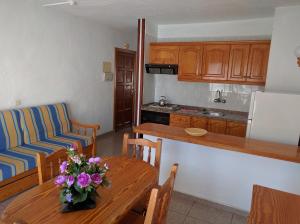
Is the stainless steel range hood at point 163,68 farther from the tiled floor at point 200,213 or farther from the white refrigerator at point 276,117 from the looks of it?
the tiled floor at point 200,213

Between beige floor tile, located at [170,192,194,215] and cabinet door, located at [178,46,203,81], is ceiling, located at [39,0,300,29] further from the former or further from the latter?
beige floor tile, located at [170,192,194,215]

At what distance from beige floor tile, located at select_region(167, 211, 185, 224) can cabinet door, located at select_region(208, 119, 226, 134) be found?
181cm

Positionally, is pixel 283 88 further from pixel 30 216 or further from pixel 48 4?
pixel 48 4

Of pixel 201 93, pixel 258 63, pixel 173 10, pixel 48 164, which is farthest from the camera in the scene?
pixel 201 93

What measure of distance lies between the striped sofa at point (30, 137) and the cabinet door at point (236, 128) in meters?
2.15

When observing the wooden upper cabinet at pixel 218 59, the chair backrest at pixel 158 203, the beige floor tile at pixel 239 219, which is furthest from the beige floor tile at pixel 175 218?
the wooden upper cabinet at pixel 218 59

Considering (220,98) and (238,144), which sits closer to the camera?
(238,144)

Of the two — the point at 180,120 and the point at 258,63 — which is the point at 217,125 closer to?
the point at 180,120

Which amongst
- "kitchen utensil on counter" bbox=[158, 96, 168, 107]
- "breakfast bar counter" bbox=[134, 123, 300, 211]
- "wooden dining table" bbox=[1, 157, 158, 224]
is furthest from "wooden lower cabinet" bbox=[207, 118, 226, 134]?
"wooden dining table" bbox=[1, 157, 158, 224]

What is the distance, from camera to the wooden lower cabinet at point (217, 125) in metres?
3.67

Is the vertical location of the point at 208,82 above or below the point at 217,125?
above

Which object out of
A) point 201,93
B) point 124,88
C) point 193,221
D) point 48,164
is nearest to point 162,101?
point 201,93

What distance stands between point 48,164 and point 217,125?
281cm

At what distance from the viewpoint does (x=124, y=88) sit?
553 centimetres
